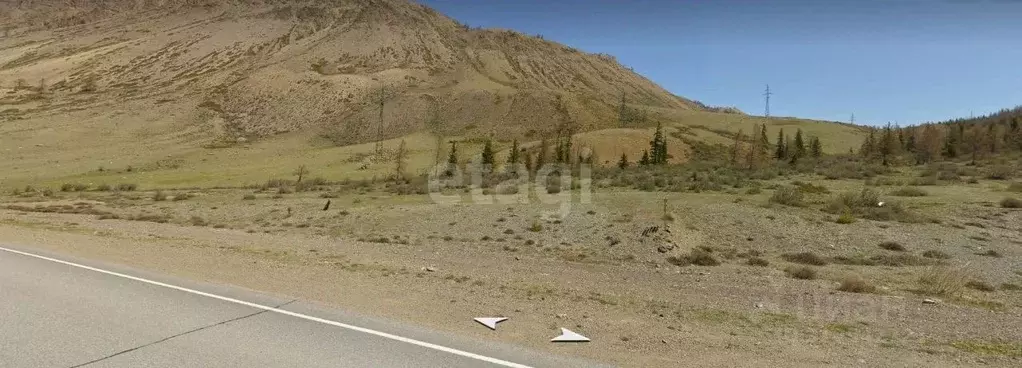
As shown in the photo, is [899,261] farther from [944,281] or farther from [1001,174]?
[1001,174]

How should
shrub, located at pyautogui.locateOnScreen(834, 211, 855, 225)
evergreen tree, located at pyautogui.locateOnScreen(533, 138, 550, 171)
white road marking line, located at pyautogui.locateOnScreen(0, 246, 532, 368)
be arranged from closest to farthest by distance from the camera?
1. white road marking line, located at pyautogui.locateOnScreen(0, 246, 532, 368)
2. shrub, located at pyautogui.locateOnScreen(834, 211, 855, 225)
3. evergreen tree, located at pyautogui.locateOnScreen(533, 138, 550, 171)

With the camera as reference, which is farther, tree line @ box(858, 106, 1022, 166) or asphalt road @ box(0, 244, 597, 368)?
tree line @ box(858, 106, 1022, 166)

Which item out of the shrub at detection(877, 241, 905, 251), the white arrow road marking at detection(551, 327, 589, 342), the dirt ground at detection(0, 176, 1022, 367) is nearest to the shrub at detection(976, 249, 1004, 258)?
the dirt ground at detection(0, 176, 1022, 367)

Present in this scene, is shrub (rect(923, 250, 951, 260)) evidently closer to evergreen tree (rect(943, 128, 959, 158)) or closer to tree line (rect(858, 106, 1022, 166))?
tree line (rect(858, 106, 1022, 166))

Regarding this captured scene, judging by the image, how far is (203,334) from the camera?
6816 millimetres

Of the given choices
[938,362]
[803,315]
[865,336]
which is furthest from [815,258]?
[938,362]

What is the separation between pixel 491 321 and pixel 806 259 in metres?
11.1

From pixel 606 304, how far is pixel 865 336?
353 cm

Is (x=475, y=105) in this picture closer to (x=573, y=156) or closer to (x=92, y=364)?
(x=573, y=156)

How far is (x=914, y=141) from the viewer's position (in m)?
81.4

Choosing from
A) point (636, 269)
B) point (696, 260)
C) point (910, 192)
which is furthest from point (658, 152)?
point (636, 269)

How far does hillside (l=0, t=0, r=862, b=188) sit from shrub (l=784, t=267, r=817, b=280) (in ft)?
188

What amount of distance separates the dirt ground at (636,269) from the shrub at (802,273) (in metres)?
0.26

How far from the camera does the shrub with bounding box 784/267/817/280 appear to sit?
43.1ft
